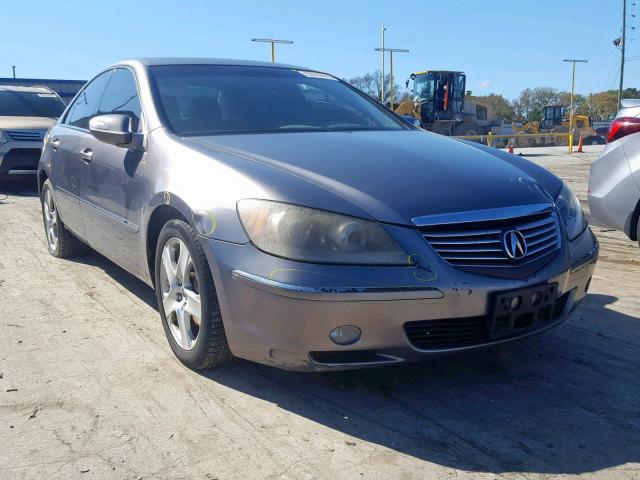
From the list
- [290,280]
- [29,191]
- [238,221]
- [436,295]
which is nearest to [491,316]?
[436,295]

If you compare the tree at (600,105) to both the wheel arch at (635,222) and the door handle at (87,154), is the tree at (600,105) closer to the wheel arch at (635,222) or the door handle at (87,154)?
the wheel arch at (635,222)

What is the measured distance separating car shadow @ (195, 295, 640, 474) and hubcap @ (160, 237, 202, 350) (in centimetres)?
24

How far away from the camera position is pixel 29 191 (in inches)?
443

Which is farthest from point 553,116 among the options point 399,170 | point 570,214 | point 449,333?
point 449,333

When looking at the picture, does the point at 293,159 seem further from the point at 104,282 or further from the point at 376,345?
the point at 104,282

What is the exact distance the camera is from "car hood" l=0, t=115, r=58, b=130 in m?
10.8

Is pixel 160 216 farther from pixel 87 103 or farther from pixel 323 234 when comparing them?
pixel 87 103

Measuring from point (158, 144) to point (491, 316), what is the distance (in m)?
1.92

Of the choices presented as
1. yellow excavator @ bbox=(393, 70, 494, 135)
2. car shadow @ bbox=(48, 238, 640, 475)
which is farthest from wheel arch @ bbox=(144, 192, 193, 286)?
yellow excavator @ bbox=(393, 70, 494, 135)

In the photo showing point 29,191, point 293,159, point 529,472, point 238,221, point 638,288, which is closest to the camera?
point 529,472

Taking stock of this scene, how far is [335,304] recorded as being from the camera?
2.67 meters

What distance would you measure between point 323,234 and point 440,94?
32.6m

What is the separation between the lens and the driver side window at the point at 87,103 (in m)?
5.06

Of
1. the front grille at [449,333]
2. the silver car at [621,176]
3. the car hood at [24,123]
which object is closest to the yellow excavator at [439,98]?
the car hood at [24,123]
